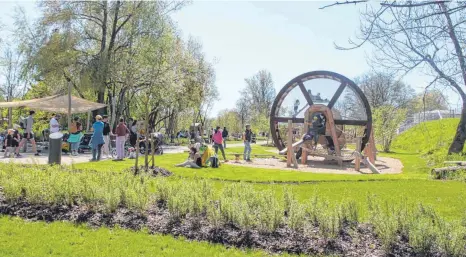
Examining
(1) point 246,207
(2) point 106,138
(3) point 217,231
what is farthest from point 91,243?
(2) point 106,138

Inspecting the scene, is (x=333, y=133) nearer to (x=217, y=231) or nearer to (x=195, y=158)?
(x=195, y=158)

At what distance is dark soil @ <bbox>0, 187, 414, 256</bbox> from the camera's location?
501cm

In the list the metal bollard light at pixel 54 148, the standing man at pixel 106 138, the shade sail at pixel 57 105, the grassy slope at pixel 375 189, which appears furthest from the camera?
the shade sail at pixel 57 105

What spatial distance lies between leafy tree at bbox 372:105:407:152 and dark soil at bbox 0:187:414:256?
29505 mm

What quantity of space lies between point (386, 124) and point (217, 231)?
30.7 m

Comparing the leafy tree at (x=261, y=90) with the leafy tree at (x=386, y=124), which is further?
the leafy tree at (x=261, y=90)

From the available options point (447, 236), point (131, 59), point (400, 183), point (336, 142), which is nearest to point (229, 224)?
point (447, 236)

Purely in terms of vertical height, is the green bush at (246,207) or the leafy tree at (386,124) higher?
the leafy tree at (386,124)

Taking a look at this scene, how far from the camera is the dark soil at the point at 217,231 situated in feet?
16.4

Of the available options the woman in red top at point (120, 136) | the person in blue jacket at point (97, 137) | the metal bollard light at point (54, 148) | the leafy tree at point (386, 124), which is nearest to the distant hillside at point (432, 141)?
the leafy tree at point (386, 124)

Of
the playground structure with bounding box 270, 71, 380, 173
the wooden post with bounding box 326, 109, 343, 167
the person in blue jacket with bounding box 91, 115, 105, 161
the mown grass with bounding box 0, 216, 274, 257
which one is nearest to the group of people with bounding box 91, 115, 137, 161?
the person in blue jacket with bounding box 91, 115, 105, 161

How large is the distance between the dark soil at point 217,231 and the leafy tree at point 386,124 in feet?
96.8

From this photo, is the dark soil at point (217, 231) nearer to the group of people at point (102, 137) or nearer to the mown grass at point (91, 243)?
the mown grass at point (91, 243)

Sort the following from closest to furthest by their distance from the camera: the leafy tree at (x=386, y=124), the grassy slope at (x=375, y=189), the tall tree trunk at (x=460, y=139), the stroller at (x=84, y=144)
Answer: the grassy slope at (x=375, y=189) → the tall tree trunk at (x=460, y=139) → the stroller at (x=84, y=144) → the leafy tree at (x=386, y=124)
